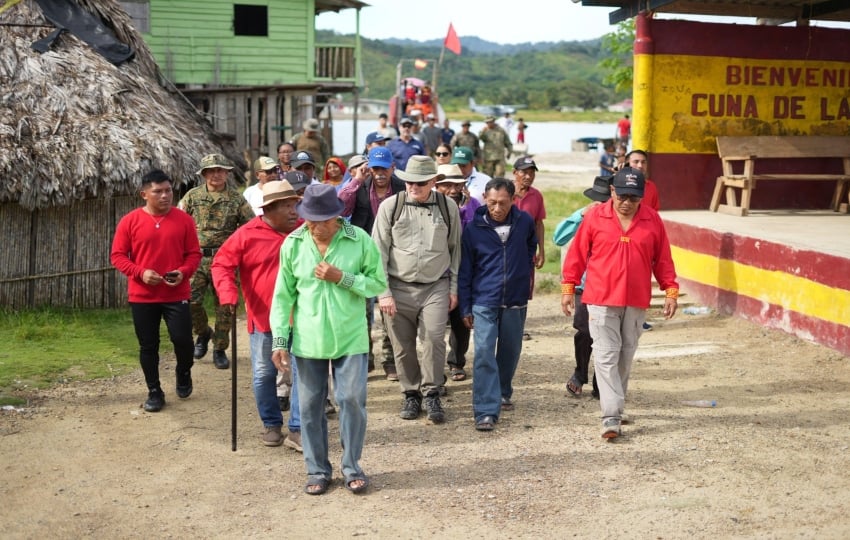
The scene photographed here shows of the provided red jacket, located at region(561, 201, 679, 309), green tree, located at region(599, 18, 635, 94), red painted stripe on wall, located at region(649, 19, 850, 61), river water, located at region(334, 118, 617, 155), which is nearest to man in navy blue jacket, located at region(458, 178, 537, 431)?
red jacket, located at region(561, 201, 679, 309)

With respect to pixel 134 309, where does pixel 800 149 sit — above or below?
above

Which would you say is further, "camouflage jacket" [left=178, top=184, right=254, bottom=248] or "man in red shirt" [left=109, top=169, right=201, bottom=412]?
"camouflage jacket" [left=178, top=184, right=254, bottom=248]

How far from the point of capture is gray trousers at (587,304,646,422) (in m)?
6.71

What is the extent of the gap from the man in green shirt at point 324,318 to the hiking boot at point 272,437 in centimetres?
90

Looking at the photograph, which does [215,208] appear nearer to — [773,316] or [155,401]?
[155,401]

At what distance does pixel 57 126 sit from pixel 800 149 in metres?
8.74

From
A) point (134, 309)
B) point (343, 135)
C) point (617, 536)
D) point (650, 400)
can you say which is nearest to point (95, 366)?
point (134, 309)

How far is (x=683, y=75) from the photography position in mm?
12242

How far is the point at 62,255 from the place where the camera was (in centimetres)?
1104

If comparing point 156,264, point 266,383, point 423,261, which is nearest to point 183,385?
point 156,264

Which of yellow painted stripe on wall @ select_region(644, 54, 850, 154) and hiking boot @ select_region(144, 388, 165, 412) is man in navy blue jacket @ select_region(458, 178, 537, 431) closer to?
hiking boot @ select_region(144, 388, 165, 412)

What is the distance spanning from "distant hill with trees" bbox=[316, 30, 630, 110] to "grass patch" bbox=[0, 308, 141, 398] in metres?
71.3

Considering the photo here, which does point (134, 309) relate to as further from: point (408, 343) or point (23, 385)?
point (408, 343)

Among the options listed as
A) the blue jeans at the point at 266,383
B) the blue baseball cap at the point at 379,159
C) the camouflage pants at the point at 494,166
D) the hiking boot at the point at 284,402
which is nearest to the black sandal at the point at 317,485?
the blue jeans at the point at 266,383
